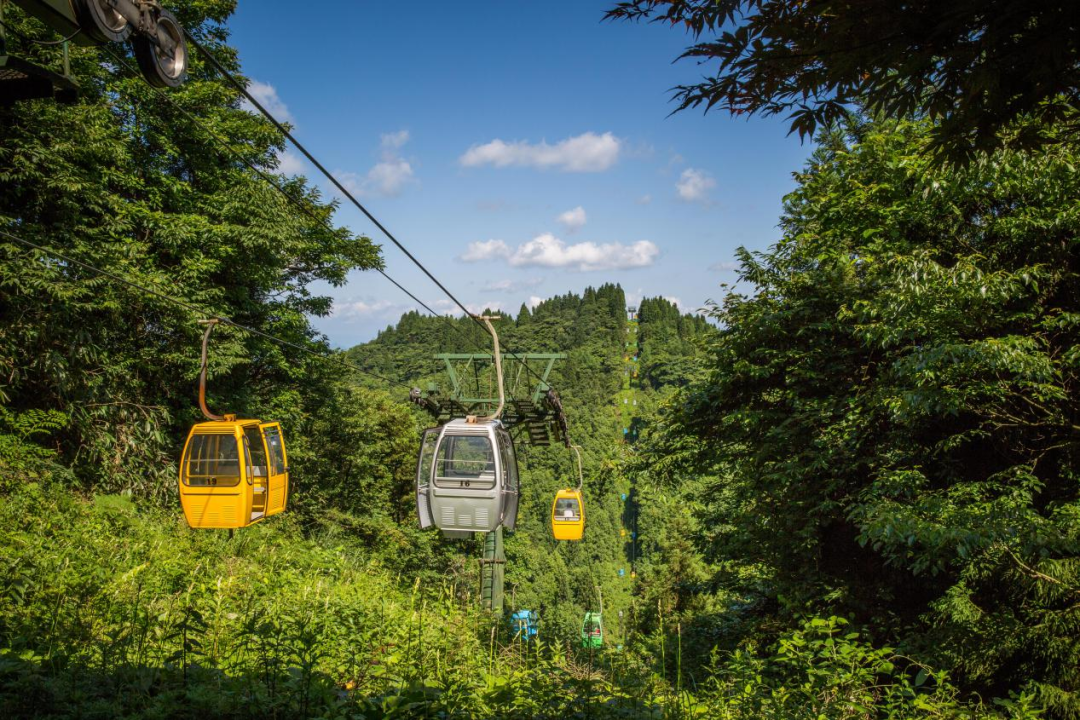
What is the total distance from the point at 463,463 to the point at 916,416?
6363 mm

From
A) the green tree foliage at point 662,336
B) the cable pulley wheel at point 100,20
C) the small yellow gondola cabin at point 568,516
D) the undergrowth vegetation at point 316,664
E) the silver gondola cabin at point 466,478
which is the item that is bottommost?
the small yellow gondola cabin at point 568,516

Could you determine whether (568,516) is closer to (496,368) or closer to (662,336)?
(496,368)

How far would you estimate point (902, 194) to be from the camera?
862 centimetres

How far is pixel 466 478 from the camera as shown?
8.91 meters

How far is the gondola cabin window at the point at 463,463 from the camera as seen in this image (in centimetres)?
883

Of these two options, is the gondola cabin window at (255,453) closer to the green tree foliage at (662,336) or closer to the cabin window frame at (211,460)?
the cabin window frame at (211,460)

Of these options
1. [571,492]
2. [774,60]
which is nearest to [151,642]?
[774,60]

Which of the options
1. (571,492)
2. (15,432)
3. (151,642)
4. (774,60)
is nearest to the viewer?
(774,60)

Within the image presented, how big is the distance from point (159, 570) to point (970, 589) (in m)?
9.63

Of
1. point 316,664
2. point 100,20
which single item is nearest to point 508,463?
point 316,664

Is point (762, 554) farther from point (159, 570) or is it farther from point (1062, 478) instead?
point (159, 570)

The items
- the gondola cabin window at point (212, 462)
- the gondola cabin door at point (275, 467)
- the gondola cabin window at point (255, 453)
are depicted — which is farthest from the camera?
the gondola cabin door at point (275, 467)

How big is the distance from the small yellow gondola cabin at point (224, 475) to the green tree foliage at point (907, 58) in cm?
879

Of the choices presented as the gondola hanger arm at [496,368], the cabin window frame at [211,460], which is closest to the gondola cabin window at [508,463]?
the gondola hanger arm at [496,368]
